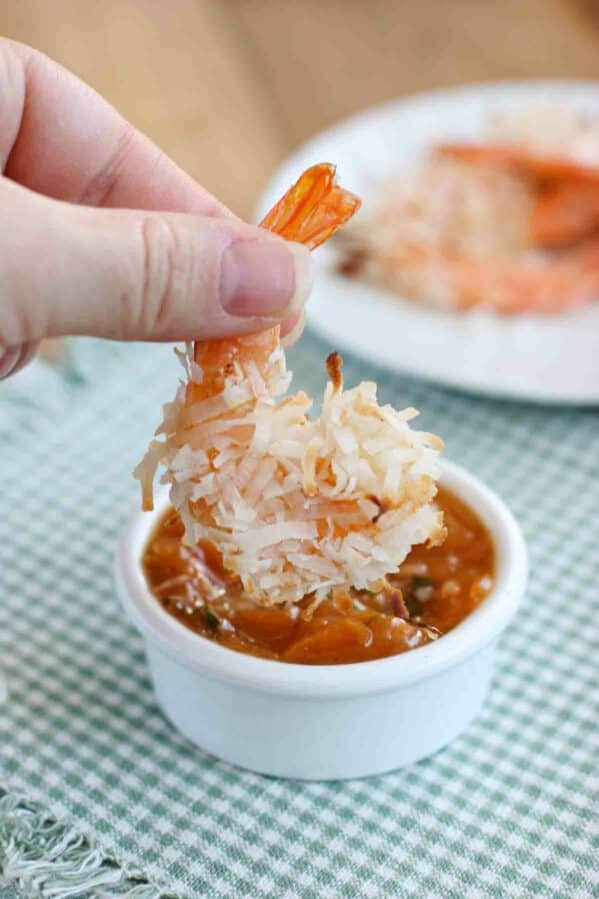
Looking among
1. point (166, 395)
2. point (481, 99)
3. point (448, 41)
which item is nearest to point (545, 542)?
point (166, 395)

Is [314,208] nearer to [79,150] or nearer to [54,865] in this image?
[79,150]

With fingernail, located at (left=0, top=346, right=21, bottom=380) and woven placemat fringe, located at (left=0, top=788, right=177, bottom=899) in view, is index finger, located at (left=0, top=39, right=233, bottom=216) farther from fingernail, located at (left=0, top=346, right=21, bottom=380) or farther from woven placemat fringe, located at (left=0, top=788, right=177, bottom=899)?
woven placemat fringe, located at (left=0, top=788, right=177, bottom=899)

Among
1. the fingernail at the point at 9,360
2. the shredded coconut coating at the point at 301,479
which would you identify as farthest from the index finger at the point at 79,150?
the shredded coconut coating at the point at 301,479

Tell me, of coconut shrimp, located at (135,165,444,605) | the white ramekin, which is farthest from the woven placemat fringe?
coconut shrimp, located at (135,165,444,605)

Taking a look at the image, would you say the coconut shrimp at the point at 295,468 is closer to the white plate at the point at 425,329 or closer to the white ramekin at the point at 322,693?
the white ramekin at the point at 322,693

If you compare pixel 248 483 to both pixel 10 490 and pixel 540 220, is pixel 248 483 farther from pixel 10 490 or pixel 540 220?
pixel 540 220
